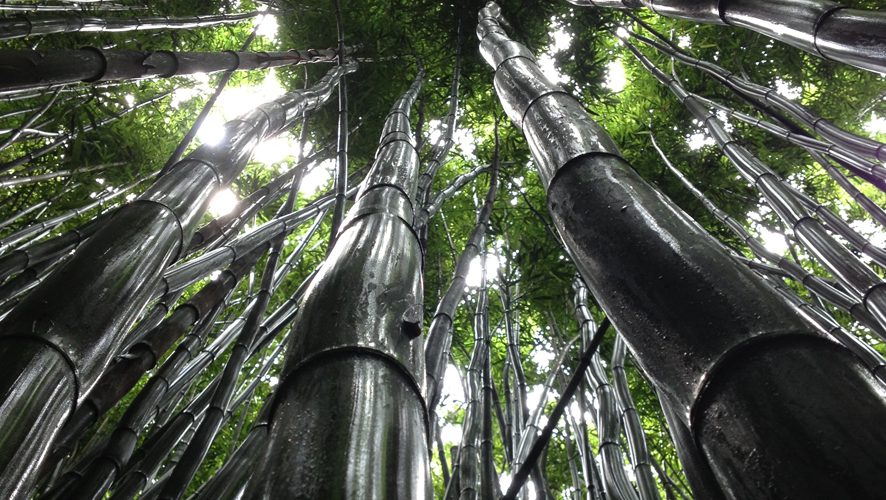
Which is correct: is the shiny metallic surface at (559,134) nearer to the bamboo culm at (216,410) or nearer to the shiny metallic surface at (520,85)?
the shiny metallic surface at (520,85)

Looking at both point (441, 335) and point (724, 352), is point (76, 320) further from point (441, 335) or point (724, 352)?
point (724, 352)

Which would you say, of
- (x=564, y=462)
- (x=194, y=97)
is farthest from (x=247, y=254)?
(x=194, y=97)

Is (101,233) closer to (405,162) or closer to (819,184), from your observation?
(405,162)

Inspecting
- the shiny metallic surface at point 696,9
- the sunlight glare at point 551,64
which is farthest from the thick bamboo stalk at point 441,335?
the sunlight glare at point 551,64

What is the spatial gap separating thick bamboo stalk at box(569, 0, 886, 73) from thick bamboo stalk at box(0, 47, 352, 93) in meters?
1.75

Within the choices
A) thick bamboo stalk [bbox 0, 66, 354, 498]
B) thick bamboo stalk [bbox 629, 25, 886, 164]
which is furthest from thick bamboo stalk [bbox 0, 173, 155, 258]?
thick bamboo stalk [bbox 629, 25, 886, 164]

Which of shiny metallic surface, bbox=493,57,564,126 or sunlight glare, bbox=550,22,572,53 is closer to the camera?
shiny metallic surface, bbox=493,57,564,126

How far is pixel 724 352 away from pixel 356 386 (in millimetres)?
397

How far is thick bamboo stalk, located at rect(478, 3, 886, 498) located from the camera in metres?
0.49

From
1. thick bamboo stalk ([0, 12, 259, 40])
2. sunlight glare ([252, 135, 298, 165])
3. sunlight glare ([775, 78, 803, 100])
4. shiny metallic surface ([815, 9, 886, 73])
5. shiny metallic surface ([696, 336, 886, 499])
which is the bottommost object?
shiny metallic surface ([696, 336, 886, 499])

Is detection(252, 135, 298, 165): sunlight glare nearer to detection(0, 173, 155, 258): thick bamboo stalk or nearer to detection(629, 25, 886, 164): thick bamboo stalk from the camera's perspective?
detection(0, 173, 155, 258): thick bamboo stalk

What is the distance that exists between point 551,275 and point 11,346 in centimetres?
367

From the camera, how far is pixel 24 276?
2.20 meters


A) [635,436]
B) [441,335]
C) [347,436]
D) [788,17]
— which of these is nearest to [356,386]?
[347,436]
